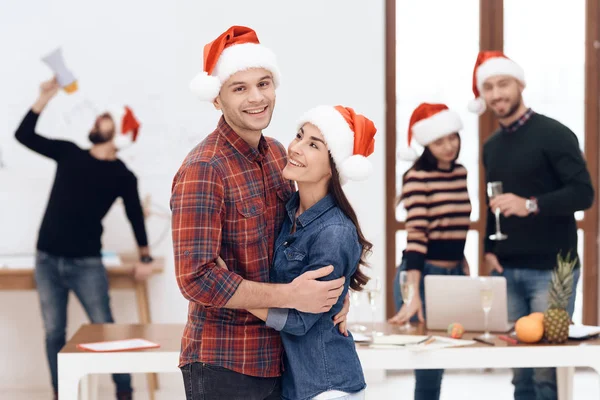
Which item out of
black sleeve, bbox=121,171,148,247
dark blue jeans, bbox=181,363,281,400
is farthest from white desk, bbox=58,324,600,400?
black sleeve, bbox=121,171,148,247

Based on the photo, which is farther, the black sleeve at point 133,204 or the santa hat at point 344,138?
the black sleeve at point 133,204

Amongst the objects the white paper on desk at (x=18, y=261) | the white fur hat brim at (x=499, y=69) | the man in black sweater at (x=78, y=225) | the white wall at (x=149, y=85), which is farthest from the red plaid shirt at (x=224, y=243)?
the white wall at (x=149, y=85)

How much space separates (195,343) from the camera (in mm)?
1863

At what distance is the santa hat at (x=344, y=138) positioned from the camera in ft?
6.53

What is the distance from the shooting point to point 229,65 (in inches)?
77.4

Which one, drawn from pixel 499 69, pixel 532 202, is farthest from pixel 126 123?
pixel 532 202

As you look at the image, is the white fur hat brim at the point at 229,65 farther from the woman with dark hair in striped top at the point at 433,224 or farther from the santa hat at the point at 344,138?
the woman with dark hair in striped top at the point at 433,224

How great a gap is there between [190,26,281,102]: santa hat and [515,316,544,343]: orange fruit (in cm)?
138

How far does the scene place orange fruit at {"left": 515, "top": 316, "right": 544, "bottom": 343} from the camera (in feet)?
9.30

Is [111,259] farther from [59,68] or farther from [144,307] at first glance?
[59,68]

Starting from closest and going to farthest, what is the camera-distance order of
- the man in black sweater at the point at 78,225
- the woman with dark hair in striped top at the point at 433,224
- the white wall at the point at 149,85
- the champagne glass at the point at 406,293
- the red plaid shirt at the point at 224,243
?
the red plaid shirt at the point at 224,243 → the champagne glass at the point at 406,293 → the woman with dark hair in striped top at the point at 433,224 → the man in black sweater at the point at 78,225 → the white wall at the point at 149,85

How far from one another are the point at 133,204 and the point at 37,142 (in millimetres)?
596

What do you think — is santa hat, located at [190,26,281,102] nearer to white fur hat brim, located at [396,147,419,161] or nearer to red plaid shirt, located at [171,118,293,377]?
red plaid shirt, located at [171,118,293,377]

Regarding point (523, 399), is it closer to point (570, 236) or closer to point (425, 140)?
point (570, 236)
